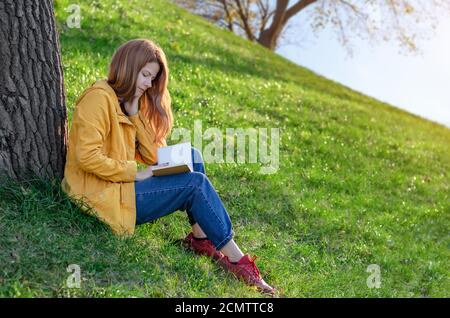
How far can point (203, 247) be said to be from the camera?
5523 millimetres

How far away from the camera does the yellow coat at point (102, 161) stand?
504cm

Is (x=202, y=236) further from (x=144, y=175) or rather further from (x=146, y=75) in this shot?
(x=146, y=75)

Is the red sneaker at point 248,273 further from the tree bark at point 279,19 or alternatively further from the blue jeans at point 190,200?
the tree bark at point 279,19

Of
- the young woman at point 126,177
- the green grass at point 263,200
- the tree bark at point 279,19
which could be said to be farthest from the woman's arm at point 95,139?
the tree bark at point 279,19

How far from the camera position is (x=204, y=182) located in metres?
5.18

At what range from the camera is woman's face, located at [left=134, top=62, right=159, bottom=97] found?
5301 mm

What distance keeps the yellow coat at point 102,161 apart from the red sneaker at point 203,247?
58 centimetres

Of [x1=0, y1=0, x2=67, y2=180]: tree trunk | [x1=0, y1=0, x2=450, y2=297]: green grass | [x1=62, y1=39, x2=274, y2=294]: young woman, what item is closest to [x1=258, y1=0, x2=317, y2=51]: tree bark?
[x1=0, y1=0, x2=450, y2=297]: green grass

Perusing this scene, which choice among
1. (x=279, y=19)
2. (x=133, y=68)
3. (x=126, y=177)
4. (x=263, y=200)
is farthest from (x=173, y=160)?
(x=279, y=19)

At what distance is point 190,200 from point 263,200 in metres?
2.55

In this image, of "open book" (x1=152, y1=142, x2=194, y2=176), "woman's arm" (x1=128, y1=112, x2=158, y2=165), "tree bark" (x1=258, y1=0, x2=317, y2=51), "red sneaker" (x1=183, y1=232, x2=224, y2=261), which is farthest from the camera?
"tree bark" (x1=258, y1=0, x2=317, y2=51)

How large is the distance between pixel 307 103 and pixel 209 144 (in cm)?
511

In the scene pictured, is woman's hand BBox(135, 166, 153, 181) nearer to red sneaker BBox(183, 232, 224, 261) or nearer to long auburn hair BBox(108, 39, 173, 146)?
long auburn hair BBox(108, 39, 173, 146)
